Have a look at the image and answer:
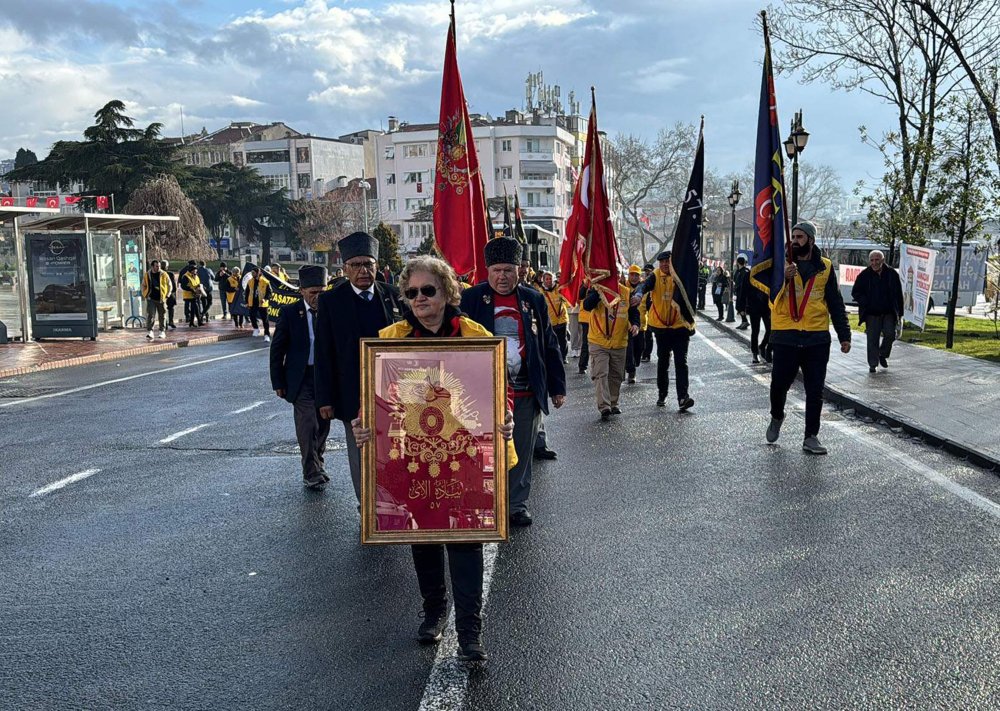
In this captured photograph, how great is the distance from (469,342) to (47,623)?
2.60m

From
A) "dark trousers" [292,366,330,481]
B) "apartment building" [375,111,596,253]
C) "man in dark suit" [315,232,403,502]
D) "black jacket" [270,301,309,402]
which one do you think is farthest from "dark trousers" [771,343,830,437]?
"apartment building" [375,111,596,253]

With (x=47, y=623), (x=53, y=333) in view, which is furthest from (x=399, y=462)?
(x=53, y=333)

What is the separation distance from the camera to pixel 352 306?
5.72 m

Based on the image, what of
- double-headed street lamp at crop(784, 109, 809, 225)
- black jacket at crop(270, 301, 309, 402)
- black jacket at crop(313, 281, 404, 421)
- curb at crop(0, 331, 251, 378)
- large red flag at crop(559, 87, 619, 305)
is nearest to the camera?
black jacket at crop(313, 281, 404, 421)

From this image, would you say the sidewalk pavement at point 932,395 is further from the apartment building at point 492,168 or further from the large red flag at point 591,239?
the apartment building at point 492,168

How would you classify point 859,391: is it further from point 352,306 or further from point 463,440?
point 463,440

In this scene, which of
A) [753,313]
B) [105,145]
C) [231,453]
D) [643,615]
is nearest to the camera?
[643,615]

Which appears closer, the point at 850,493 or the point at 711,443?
the point at 850,493

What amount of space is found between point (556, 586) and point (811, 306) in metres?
4.76

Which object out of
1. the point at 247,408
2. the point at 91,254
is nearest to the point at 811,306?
the point at 247,408

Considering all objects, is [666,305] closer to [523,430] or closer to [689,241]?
[689,241]

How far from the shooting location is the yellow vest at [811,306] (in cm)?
892

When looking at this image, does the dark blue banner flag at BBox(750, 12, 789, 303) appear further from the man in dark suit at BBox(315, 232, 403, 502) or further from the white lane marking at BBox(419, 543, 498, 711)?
the white lane marking at BBox(419, 543, 498, 711)

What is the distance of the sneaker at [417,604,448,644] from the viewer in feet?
14.6
